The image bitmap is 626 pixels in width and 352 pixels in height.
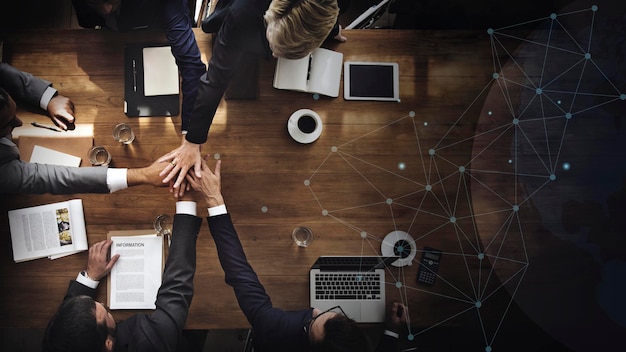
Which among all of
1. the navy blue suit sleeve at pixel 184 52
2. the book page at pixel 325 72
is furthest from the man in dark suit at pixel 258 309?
the book page at pixel 325 72

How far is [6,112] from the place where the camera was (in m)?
1.60

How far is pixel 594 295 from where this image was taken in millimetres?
1745

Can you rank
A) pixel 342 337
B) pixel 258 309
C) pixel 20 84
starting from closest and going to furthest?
pixel 342 337
pixel 258 309
pixel 20 84

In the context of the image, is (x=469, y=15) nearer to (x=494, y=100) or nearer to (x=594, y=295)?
(x=494, y=100)

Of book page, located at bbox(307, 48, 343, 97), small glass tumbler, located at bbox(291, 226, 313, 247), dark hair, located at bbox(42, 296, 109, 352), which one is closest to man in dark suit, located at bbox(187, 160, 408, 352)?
small glass tumbler, located at bbox(291, 226, 313, 247)

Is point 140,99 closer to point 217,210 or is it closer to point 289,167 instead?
point 217,210

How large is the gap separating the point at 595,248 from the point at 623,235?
128 mm

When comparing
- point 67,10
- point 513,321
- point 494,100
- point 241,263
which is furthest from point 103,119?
point 513,321

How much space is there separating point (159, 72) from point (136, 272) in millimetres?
863

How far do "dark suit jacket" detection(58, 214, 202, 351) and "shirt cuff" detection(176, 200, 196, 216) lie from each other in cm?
2

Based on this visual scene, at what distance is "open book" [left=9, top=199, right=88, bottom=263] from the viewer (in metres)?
1.73

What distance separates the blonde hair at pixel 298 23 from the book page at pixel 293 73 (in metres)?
0.23

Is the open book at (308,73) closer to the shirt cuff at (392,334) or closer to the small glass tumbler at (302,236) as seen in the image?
the small glass tumbler at (302,236)
